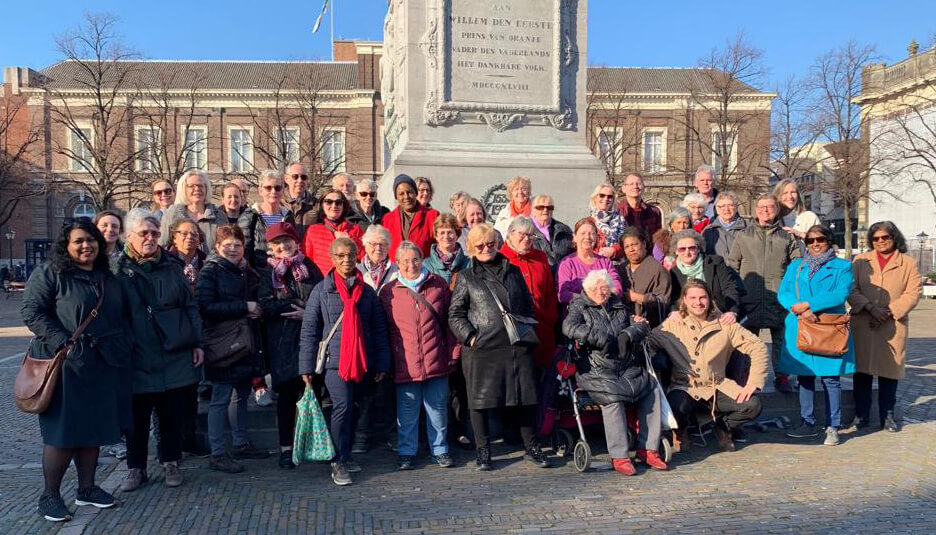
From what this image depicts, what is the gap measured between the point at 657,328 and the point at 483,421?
1746 millimetres

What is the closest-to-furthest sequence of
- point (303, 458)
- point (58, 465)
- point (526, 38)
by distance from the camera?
point (58, 465) < point (303, 458) < point (526, 38)

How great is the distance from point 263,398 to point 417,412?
1.60 m

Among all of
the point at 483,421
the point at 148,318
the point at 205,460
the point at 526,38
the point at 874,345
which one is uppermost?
the point at 526,38

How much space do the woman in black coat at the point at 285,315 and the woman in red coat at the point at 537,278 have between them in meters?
1.71

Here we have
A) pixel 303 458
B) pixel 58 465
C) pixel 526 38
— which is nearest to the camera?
pixel 58 465

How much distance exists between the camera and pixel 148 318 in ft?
16.7

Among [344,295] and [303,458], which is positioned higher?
[344,295]

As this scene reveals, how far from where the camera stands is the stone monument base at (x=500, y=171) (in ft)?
29.2

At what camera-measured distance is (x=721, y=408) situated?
5898mm

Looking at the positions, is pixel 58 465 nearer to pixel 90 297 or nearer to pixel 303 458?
pixel 90 297

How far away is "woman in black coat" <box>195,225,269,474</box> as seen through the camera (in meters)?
5.48

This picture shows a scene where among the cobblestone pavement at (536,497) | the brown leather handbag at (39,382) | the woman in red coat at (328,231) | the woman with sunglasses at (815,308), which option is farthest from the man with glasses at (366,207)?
the woman with sunglasses at (815,308)

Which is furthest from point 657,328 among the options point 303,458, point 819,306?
point 303,458

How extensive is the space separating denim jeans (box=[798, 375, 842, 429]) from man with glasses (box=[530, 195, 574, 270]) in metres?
2.50
